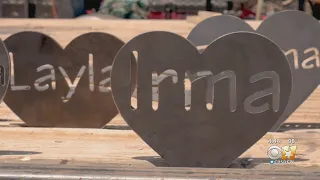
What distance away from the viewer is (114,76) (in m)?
1.29

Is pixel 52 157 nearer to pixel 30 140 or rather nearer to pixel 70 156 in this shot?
pixel 70 156

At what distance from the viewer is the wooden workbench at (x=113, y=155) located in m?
1.15

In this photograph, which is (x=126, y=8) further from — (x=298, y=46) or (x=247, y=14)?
(x=298, y=46)

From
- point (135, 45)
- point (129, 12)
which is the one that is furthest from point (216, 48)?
point (129, 12)

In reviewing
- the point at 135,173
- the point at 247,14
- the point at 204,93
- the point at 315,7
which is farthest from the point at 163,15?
the point at 135,173

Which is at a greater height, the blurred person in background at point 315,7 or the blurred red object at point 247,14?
the blurred person in background at point 315,7

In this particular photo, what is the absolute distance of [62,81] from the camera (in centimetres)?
170

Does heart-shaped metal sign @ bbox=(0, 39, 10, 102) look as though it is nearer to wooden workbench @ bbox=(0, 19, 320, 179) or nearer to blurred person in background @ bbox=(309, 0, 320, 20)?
wooden workbench @ bbox=(0, 19, 320, 179)

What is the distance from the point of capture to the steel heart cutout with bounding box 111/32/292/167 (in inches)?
49.9

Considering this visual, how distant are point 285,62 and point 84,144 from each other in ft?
1.82

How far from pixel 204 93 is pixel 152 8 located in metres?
5.80

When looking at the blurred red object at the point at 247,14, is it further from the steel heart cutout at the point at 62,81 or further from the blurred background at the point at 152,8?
the steel heart cutout at the point at 62,81

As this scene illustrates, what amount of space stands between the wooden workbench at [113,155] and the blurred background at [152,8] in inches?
191

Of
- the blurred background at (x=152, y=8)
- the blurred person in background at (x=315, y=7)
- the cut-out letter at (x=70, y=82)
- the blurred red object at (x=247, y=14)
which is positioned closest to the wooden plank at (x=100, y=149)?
the cut-out letter at (x=70, y=82)
